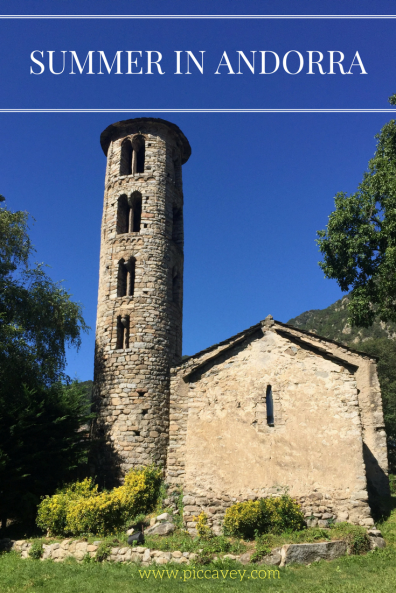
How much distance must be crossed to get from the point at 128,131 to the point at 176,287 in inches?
378

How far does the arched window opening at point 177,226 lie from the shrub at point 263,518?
15181 mm

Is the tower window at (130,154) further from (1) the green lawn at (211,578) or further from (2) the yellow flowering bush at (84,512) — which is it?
(1) the green lawn at (211,578)

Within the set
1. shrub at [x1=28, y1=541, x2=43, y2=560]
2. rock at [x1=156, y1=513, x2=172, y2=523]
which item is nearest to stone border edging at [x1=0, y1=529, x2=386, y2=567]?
shrub at [x1=28, y1=541, x2=43, y2=560]

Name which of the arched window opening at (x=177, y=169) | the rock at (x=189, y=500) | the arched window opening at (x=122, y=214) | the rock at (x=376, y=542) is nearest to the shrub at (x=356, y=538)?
the rock at (x=376, y=542)

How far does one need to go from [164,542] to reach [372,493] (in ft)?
27.4

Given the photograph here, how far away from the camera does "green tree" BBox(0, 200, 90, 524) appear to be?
52.5 feet

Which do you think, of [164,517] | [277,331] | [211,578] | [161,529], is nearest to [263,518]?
[211,578]

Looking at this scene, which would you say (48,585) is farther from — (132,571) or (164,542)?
(164,542)

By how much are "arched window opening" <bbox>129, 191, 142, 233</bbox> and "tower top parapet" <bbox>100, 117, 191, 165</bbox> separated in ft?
13.8

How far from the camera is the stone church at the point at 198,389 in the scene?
14.5 meters

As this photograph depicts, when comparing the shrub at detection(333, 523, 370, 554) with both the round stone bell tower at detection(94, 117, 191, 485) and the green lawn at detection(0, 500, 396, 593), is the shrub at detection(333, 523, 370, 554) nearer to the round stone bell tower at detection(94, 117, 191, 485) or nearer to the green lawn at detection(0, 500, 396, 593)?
the green lawn at detection(0, 500, 396, 593)

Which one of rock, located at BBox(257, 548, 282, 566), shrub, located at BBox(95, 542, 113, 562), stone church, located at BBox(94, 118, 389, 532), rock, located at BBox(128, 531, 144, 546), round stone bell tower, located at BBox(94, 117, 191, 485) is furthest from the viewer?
round stone bell tower, located at BBox(94, 117, 191, 485)

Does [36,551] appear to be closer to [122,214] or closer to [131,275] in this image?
[131,275]

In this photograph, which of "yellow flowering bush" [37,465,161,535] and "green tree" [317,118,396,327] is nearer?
"yellow flowering bush" [37,465,161,535]
